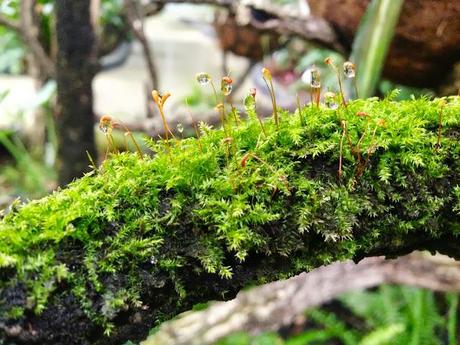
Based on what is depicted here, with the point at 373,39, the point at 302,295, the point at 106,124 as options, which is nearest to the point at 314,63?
the point at 373,39

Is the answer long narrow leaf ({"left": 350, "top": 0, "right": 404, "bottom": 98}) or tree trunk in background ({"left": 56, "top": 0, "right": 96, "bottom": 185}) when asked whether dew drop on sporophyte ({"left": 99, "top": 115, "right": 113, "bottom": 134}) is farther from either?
tree trunk in background ({"left": 56, "top": 0, "right": 96, "bottom": 185})

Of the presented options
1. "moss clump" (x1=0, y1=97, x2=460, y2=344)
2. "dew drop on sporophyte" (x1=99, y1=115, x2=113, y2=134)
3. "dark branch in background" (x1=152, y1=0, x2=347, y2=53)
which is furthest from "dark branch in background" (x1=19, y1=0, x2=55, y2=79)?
"moss clump" (x1=0, y1=97, x2=460, y2=344)

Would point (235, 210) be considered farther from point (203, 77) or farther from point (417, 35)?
point (417, 35)

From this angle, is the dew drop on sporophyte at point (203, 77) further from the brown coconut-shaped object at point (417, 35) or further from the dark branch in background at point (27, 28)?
the dark branch in background at point (27, 28)

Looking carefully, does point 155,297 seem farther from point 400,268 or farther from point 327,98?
point 400,268

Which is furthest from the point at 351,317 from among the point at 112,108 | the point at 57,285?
the point at 112,108

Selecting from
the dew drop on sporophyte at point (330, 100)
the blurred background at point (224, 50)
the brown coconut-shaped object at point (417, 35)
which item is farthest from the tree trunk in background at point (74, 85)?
the dew drop on sporophyte at point (330, 100)
